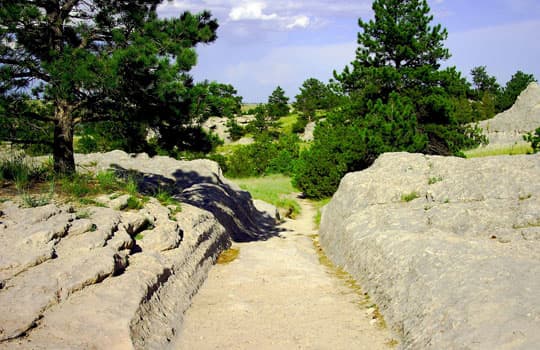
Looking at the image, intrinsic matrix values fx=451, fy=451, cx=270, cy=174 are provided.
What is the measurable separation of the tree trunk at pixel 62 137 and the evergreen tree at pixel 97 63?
0.02 meters

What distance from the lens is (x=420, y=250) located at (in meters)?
7.01

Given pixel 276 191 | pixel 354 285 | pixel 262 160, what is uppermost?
pixel 262 160

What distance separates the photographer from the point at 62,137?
10148 mm

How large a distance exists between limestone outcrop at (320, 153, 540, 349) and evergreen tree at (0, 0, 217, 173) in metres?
5.10

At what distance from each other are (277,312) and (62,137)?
656 cm

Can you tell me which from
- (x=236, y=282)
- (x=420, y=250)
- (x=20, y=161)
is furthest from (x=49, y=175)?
(x=420, y=250)

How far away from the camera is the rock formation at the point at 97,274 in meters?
4.75

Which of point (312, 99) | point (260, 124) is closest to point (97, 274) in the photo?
point (260, 124)

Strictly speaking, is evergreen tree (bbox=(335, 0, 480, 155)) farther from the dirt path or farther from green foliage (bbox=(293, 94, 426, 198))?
the dirt path

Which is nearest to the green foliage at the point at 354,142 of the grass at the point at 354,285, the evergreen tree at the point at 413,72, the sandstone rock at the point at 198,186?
the evergreen tree at the point at 413,72

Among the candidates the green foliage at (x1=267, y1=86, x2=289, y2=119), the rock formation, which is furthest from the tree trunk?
the green foliage at (x1=267, y1=86, x2=289, y2=119)

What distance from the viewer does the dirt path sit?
564cm

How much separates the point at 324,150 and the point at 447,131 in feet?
24.6

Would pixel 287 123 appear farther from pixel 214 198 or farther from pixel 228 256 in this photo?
pixel 228 256
